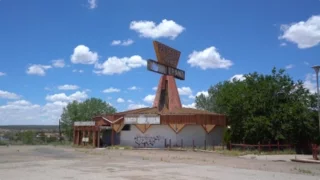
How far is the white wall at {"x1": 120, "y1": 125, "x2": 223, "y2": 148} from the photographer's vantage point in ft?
159

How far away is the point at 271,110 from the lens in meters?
40.9

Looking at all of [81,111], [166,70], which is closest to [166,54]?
[166,70]

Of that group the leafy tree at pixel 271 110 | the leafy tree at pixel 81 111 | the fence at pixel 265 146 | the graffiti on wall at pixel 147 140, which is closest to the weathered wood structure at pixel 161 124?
the graffiti on wall at pixel 147 140

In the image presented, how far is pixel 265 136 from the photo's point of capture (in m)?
39.9

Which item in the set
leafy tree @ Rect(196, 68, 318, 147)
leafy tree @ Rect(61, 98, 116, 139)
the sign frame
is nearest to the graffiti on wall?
the sign frame

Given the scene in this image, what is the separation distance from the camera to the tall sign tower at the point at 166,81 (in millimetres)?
54500

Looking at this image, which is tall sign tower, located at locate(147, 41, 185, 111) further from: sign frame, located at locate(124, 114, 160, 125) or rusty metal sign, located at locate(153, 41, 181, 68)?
sign frame, located at locate(124, 114, 160, 125)

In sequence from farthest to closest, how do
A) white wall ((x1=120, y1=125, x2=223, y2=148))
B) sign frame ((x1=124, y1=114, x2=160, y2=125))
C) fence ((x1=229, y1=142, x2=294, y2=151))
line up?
white wall ((x1=120, y1=125, x2=223, y2=148)) → sign frame ((x1=124, y1=114, x2=160, y2=125)) → fence ((x1=229, y1=142, x2=294, y2=151))

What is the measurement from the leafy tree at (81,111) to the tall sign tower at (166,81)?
34.1 meters

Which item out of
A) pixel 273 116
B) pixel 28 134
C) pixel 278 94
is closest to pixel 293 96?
pixel 278 94

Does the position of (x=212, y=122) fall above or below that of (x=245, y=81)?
below

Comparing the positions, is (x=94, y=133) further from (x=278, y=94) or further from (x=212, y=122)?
(x=278, y=94)

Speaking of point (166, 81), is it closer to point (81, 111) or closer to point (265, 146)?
point (265, 146)

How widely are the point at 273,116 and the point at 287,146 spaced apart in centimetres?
330
